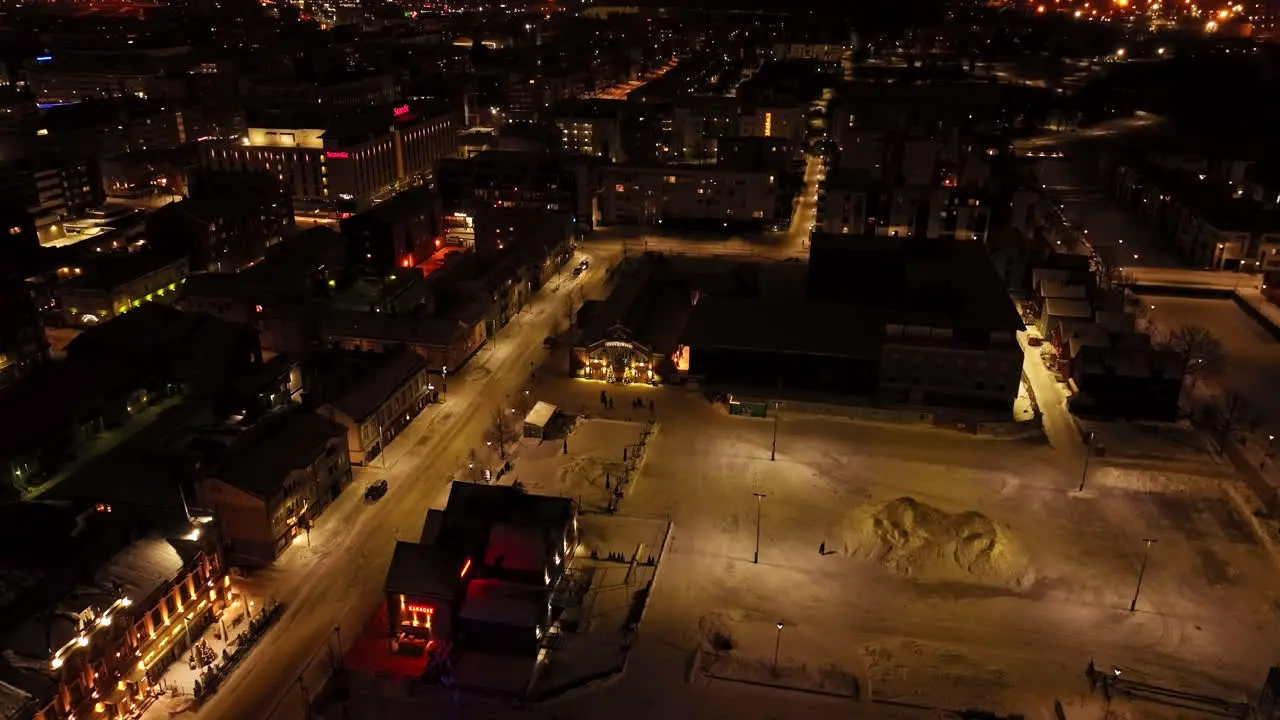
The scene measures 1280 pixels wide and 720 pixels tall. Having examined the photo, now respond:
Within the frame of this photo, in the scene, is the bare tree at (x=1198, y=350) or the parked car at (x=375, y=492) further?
the bare tree at (x=1198, y=350)

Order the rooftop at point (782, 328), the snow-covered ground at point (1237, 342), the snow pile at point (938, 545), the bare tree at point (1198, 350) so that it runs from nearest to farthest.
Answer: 1. the snow pile at point (938, 545)
2. the rooftop at point (782, 328)
3. the snow-covered ground at point (1237, 342)
4. the bare tree at point (1198, 350)

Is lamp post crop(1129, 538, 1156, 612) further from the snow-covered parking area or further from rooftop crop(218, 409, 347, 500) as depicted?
rooftop crop(218, 409, 347, 500)

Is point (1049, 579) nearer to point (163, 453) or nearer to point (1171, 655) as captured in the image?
point (1171, 655)

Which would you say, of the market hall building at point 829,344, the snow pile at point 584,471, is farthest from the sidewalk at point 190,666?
the market hall building at point 829,344

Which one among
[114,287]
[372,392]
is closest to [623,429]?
[372,392]

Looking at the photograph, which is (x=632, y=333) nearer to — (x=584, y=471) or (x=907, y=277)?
(x=584, y=471)

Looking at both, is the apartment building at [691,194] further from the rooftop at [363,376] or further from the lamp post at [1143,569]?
the lamp post at [1143,569]
